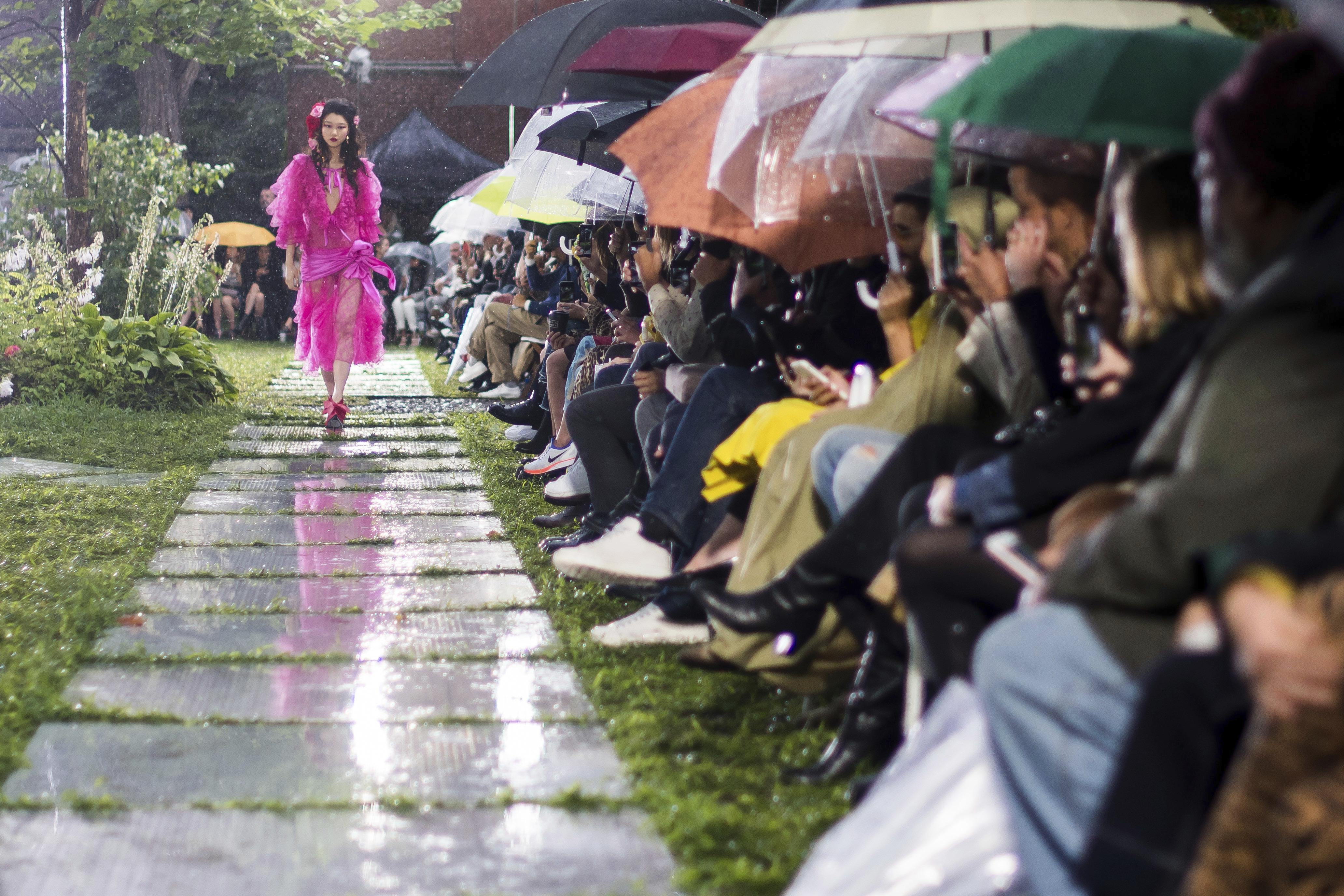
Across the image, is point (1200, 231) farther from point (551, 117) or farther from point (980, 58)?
point (551, 117)

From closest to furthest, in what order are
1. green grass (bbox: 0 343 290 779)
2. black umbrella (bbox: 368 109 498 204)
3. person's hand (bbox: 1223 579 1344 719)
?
person's hand (bbox: 1223 579 1344 719) < green grass (bbox: 0 343 290 779) < black umbrella (bbox: 368 109 498 204)

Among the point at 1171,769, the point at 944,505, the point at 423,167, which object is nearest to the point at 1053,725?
the point at 1171,769

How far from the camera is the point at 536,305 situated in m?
10.0

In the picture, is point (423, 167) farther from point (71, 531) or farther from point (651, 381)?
point (651, 381)

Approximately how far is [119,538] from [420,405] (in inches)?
227

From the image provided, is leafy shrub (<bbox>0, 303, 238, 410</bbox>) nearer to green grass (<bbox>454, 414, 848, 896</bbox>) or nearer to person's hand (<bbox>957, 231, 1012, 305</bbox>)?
green grass (<bbox>454, 414, 848, 896</bbox>)

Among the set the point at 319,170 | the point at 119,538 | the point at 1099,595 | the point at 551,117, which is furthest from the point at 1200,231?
the point at 319,170

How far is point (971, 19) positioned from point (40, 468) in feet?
19.0

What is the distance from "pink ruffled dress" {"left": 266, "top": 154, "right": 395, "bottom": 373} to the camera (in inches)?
345

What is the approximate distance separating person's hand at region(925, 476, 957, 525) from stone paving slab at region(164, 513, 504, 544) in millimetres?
3432

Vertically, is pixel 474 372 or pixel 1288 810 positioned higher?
pixel 1288 810

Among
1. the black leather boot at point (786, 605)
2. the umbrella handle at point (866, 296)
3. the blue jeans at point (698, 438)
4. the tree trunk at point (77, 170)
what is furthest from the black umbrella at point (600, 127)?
the tree trunk at point (77, 170)

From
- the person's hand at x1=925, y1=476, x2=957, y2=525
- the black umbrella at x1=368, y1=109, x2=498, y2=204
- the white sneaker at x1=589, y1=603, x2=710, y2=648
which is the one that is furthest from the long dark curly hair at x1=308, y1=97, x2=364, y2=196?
the black umbrella at x1=368, y1=109, x2=498, y2=204

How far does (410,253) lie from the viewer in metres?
21.5
